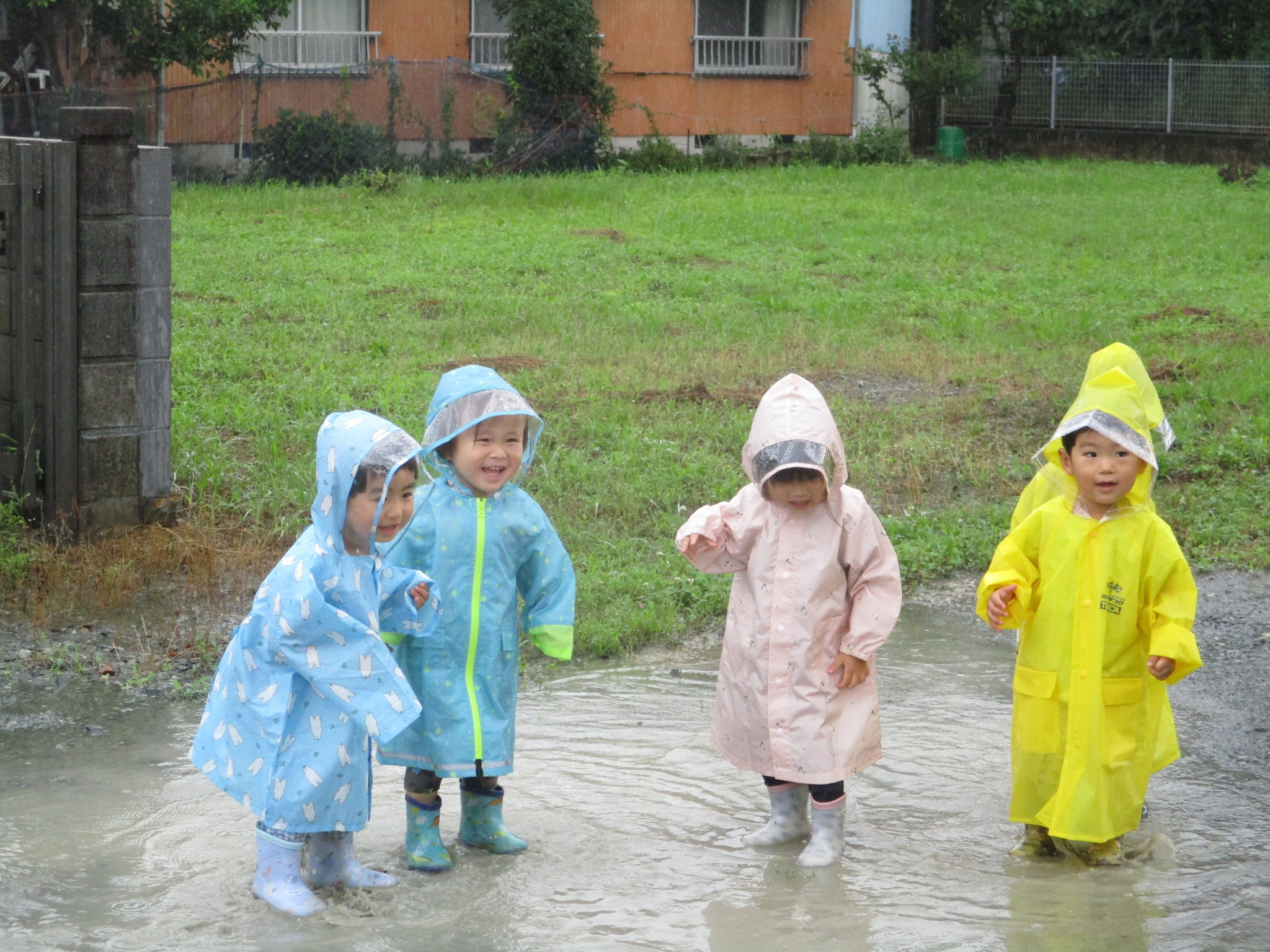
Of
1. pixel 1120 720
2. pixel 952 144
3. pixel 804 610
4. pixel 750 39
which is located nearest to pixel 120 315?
pixel 804 610

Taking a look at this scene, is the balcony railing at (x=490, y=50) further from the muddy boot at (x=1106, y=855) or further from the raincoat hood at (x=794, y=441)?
the muddy boot at (x=1106, y=855)

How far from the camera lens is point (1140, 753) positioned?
159 inches

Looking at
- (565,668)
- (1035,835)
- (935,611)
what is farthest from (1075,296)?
(1035,835)

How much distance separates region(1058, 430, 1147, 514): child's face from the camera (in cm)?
401

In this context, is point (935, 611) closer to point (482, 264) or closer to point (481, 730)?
point (481, 730)

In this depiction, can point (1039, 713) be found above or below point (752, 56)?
below

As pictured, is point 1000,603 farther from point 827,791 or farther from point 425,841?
point 425,841

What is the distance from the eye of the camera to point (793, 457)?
4008 mm

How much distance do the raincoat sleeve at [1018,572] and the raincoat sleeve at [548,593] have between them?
1.12 m

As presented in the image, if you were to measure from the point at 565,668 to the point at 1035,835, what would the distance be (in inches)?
82.3

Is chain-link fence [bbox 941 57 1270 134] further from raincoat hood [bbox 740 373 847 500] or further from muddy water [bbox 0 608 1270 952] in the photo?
raincoat hood [bbox 740 373 847 500]

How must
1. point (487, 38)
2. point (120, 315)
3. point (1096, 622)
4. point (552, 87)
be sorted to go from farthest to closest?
point (487, 38)
point (552, 87)
point (120, 315)
point (1096, 622)

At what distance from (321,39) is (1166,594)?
2053 centimetres

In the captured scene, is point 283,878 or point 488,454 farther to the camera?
point 488,454
